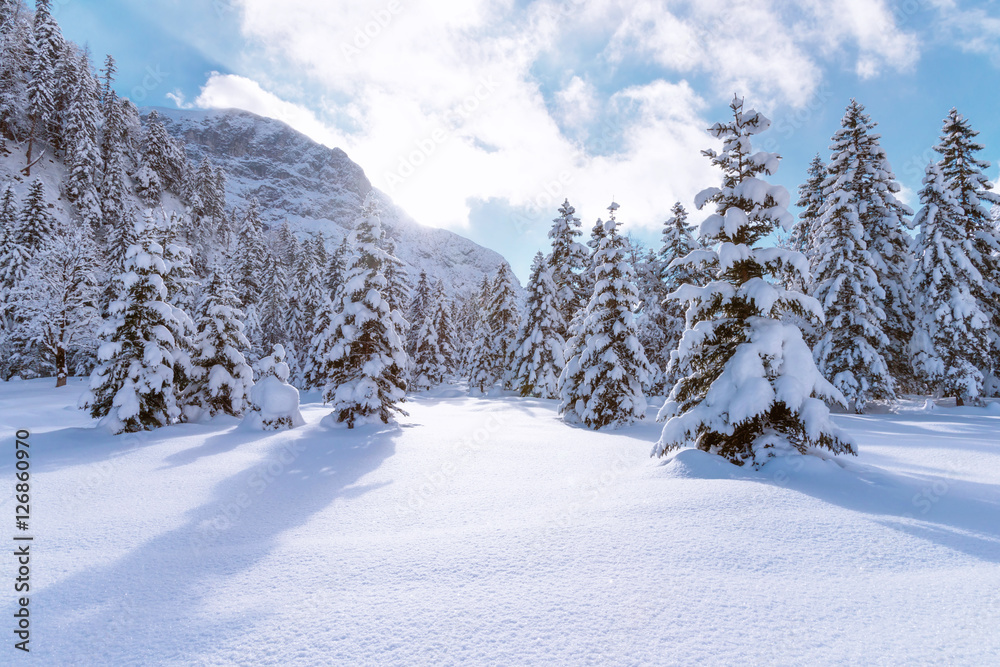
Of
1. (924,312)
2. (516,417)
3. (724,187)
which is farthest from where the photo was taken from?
(924,312)

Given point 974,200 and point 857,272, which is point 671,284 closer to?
point 857,272

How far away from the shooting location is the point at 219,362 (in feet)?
60.4

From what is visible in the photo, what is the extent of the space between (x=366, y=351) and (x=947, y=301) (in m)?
26.3

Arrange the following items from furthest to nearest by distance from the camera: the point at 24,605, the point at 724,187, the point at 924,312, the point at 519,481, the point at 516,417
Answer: the point at 924,312, the point at 516,417, the point at 724,187, the point at 519,481, the point at 24,605

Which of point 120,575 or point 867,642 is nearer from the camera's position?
point 867,642

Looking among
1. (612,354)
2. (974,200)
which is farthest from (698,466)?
(974,200)

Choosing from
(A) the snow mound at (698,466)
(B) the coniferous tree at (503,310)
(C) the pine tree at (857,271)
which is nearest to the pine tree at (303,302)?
(B) the coniferous tree at (503,310)

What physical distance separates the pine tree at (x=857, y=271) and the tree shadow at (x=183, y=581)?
860 inches

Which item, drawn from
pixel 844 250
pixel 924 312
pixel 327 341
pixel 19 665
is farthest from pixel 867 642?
pixel 924 312

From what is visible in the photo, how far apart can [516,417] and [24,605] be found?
17.0m

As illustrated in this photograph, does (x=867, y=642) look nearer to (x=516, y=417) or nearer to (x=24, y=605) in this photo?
(x=24, y=605)

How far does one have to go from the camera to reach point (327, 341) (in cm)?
1599

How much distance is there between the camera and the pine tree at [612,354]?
1645 centimetres

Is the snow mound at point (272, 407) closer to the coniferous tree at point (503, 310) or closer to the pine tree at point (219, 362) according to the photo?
the pine tree at point (219, 362)
